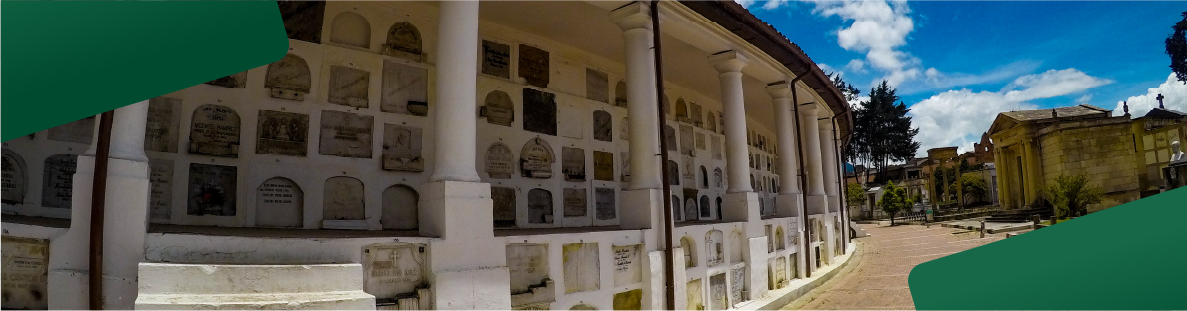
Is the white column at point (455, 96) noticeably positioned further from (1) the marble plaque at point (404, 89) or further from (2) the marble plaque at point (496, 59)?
(2) the marble plaque at point (496, 59)

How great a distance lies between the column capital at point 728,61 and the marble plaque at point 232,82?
21.0 ft

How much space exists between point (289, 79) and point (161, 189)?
1.60 meters

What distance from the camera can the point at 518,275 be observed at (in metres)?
5.62

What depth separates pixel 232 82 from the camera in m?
6.22

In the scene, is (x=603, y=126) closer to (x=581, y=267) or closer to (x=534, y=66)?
(x=534, y=66)

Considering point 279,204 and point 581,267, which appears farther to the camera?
point 279,204

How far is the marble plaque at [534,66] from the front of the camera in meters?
8.71

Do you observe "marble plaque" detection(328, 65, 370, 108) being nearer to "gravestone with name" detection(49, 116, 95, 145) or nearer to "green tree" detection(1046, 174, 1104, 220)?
"gravestone with name" detection(49, 116, 95, 145)

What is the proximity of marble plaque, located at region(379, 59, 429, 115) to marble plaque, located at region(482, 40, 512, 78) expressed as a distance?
913 millimetres

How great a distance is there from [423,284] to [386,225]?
2549 mm

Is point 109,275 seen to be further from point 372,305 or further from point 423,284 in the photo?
point 423,284

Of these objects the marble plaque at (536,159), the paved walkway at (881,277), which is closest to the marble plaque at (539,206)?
the marble plaque at (536,159)

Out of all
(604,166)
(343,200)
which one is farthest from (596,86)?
(343,200)

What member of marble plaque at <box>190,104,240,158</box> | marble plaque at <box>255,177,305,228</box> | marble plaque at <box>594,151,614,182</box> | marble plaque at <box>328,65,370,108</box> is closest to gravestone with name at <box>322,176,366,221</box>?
marble plaque at <box>255,177,305,228</box>
